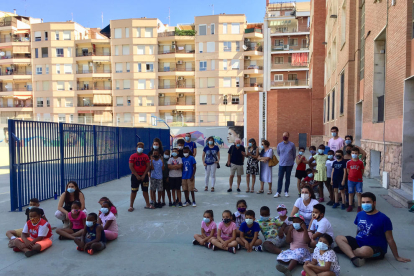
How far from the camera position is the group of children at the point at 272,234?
4992 millimetres

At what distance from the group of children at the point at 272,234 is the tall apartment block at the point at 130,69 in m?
41.9

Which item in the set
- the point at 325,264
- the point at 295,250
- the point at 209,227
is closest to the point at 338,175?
the point at 295,250

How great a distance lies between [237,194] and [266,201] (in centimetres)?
123


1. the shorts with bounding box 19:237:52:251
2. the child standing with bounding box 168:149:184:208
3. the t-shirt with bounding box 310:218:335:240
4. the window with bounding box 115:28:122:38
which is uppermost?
the window with bounding box 115:28:122:38

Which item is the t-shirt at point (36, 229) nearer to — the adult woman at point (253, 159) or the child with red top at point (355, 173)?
the adult woman at point (253, 159)

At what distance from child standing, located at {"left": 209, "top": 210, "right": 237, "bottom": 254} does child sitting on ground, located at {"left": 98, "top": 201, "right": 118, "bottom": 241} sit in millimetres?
1829

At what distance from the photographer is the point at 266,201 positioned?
9180 mm

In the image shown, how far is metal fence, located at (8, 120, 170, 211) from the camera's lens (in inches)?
329

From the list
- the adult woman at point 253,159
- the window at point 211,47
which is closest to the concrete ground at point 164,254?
the adult woman at point 253,159

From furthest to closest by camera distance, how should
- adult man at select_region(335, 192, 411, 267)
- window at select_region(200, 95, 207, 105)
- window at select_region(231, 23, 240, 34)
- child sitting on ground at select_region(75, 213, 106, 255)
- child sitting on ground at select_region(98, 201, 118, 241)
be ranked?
window at select_region(200, 95, 207, 105)
window at select_region(231, 23, 240, 34)
child sitting on ground at select_region(98, 201, 118, 241)
child sitting on ground at select_region(75, 213, 106, 255)
adult man at select_region(335, 192, 411, 267)

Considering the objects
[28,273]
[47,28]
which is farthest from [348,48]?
[47,28]

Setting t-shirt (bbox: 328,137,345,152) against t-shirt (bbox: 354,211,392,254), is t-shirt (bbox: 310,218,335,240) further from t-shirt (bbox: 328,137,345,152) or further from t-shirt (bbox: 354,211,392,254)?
t-shirt (bbox: 328,137,345,152)

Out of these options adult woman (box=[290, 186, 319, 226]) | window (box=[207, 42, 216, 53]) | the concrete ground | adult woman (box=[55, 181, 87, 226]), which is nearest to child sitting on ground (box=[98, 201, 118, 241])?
the concrete ground

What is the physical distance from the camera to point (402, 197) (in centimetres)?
855
